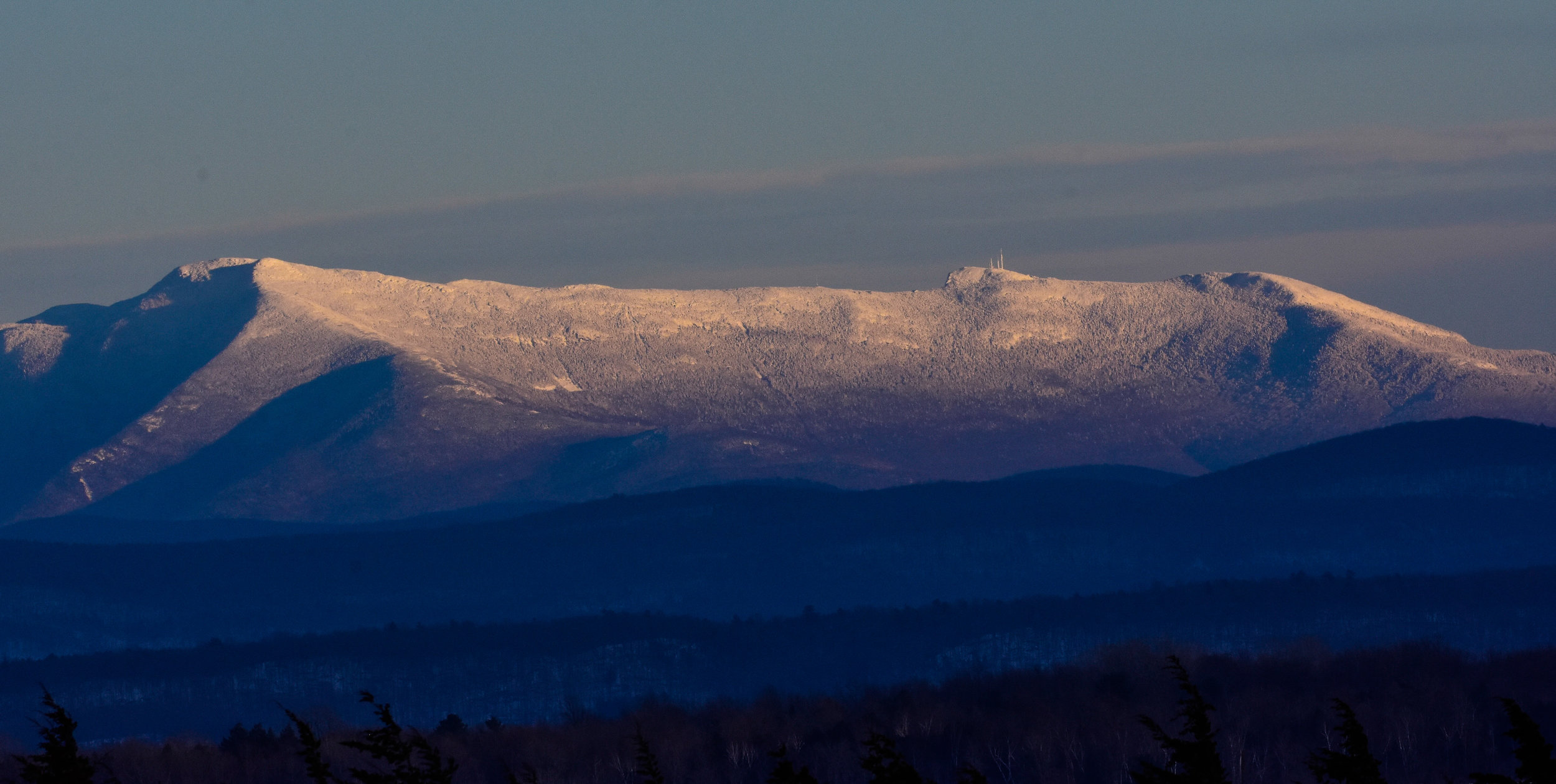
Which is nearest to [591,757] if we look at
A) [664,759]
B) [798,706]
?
[664,759]

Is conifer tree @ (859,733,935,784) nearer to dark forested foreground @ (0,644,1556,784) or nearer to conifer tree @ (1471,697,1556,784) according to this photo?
conifer tree @ (1471,697,1556,784)

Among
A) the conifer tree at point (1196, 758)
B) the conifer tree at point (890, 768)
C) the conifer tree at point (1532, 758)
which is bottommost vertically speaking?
the conifer tree at point (890, 768)

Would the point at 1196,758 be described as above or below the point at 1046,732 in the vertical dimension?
above

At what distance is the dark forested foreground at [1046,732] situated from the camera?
120188 millimetres

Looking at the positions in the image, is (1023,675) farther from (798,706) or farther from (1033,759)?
(1033,759)

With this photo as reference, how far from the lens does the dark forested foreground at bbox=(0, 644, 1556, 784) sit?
12019 centimetres

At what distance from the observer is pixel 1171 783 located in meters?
31.4

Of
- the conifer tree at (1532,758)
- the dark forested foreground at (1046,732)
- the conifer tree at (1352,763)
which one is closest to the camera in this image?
the conifer tree at (1532,758)

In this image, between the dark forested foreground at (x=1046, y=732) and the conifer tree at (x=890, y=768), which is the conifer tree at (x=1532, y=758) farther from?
the dark forested foreground at (x=1046, y=732)

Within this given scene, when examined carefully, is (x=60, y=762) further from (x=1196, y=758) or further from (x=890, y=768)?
(x=1196, y=758)

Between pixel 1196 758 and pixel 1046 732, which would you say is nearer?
pixel 1196 758

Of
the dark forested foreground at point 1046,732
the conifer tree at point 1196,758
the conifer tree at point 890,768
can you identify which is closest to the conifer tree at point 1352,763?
the conifer tree at point 1196,758

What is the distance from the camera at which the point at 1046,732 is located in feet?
429

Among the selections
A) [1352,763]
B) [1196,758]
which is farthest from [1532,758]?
[1196,758]
